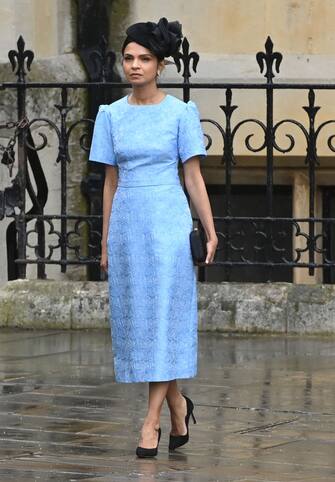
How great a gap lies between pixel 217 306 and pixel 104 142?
4165mm

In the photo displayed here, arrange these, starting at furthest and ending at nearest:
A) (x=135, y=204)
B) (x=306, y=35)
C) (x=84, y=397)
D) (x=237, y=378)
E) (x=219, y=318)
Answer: (x=306, y=35), (x=219, y=318), (x=237, y=378), (x=84, y=397), (x=135, y=204)

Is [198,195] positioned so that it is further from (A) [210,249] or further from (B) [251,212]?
(B) [251,212]

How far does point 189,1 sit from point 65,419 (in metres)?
5.82

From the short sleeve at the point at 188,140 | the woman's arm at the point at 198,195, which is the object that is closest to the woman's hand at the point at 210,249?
the woman's arm at the point at 198,195

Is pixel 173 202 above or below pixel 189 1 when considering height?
below

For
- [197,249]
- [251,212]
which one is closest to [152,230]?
[197,249]

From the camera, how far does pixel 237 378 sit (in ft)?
28.3

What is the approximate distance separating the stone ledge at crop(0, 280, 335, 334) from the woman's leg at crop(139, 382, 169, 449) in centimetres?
405

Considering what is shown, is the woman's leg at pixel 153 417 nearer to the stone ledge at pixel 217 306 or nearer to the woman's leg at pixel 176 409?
the woman's leg at pixel 176 409

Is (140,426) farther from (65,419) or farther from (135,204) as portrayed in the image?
(135,204)

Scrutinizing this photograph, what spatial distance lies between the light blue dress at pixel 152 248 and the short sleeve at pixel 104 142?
41 millimetres

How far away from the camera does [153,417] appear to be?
21.2 ft

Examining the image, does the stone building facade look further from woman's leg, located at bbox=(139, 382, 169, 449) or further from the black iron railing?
woman's leg, located at bbox=(139, 382, 169, 449)

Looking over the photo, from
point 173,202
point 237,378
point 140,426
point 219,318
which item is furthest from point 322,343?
point 173,202
